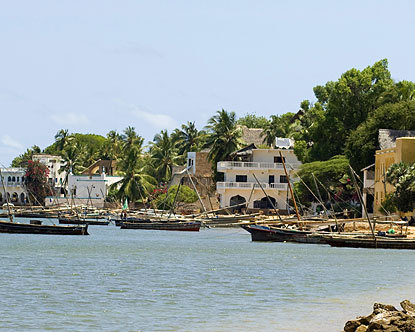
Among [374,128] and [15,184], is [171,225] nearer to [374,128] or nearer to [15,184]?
[374,128]

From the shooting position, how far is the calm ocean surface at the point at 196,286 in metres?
26.5

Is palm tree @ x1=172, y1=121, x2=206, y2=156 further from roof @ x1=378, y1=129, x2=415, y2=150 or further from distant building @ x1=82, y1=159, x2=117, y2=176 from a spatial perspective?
roof @ x1=378, y1=129, x2=415, y2=150

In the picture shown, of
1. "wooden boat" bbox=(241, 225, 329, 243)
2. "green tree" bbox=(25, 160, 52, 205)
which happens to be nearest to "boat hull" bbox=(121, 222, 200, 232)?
"wooden boat" bbox=(241, 225, 329, 243)

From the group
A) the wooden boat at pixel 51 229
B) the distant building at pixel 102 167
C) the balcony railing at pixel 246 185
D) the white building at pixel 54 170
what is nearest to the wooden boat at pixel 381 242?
the wooden boat at pixel 51 229

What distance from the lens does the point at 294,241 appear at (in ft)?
207

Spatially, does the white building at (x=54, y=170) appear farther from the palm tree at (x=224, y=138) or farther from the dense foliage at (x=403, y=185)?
the dense foliage at (x=403, y=185)

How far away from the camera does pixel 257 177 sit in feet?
349

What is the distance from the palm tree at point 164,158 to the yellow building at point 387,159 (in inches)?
2115

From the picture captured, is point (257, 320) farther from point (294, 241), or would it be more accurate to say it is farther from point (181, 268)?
point (294, 241)

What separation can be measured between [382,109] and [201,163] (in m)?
35.3

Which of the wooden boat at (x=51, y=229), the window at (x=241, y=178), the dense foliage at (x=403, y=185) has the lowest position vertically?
the wooden boat at (x=51, y=229)

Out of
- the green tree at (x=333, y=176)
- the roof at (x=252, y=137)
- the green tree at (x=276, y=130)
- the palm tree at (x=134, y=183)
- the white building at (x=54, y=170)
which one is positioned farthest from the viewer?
the white building at (x=54, y=170)

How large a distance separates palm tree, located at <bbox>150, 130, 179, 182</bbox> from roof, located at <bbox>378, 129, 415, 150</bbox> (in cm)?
5231

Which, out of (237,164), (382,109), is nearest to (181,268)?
(382,109)
